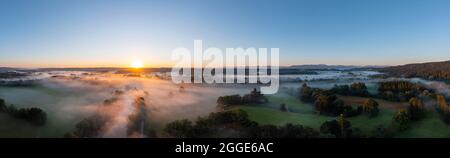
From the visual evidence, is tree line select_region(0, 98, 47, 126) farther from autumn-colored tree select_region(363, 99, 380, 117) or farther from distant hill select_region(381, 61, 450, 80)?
distant hill select_region(381, 61, 450, 80)

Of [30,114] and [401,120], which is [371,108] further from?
[30,114]

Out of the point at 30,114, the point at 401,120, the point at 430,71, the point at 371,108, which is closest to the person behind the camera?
the point at 30,114

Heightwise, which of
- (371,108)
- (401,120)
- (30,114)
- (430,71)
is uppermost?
(430,71)

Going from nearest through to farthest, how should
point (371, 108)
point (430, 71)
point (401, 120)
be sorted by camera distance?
point (401, 120) < point (371, 108) < point (430, 71)

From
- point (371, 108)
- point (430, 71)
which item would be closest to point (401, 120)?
point (371, 108)

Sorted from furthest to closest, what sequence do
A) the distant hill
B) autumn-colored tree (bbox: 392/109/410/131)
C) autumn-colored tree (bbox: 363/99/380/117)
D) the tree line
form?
1. the distant hill
2. autumn-colored tree (bbox: 363/99/380/117)
3. autumn-colored tree (bbox: 392/109/410/131)
4. the tree line

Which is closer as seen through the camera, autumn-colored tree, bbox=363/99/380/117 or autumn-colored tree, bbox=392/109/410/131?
autumn-colored tree, bbox=392/109/410/131

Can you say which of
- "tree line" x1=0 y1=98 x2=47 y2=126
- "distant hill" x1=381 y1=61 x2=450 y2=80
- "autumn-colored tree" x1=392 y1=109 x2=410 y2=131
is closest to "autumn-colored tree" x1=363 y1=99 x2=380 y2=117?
"autumn-colored tree" x1=392 y1=109 x2=410 y2=131

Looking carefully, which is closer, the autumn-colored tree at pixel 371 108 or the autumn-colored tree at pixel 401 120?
the autumn-colored tree at pixel 401 120

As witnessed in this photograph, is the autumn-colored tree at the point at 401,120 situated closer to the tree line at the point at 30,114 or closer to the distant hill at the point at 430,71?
the distant hill at the point at 430,71

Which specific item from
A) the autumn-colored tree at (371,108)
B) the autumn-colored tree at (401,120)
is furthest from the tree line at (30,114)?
the autumn-colored tree at (401,120)

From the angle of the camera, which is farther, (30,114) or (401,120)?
(401,120)
